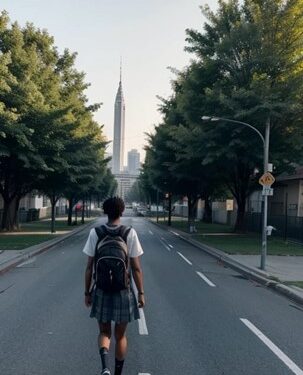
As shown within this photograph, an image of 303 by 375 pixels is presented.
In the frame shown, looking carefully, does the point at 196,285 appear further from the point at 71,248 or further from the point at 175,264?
the point at 71,248

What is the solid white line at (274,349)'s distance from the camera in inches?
261

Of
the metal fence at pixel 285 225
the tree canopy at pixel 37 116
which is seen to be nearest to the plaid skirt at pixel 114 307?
the tree canopy at pixel 37 116

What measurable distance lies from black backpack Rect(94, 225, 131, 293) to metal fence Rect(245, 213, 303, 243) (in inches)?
1116

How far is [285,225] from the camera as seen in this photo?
3484cm

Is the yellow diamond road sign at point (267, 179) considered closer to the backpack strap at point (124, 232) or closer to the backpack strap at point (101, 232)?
the backpack strap at point (124, 232)

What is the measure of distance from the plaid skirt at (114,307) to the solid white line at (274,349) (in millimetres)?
2344

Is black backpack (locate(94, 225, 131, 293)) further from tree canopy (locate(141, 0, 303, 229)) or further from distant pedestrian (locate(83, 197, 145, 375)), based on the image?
tree canopy (locate(141, 0, 303, 229))

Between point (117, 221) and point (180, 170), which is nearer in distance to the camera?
point (117, 221)

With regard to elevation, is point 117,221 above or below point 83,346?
above

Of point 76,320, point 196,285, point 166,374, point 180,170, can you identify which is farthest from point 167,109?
point 166,374

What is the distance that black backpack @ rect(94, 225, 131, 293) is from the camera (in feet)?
17.6

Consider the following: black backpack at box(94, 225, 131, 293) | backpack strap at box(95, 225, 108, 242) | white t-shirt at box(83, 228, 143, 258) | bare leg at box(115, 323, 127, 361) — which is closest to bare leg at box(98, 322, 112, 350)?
bare leg at box(115, 323, 127, 361)

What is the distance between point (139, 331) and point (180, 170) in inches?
1201

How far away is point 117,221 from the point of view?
18.7ft
